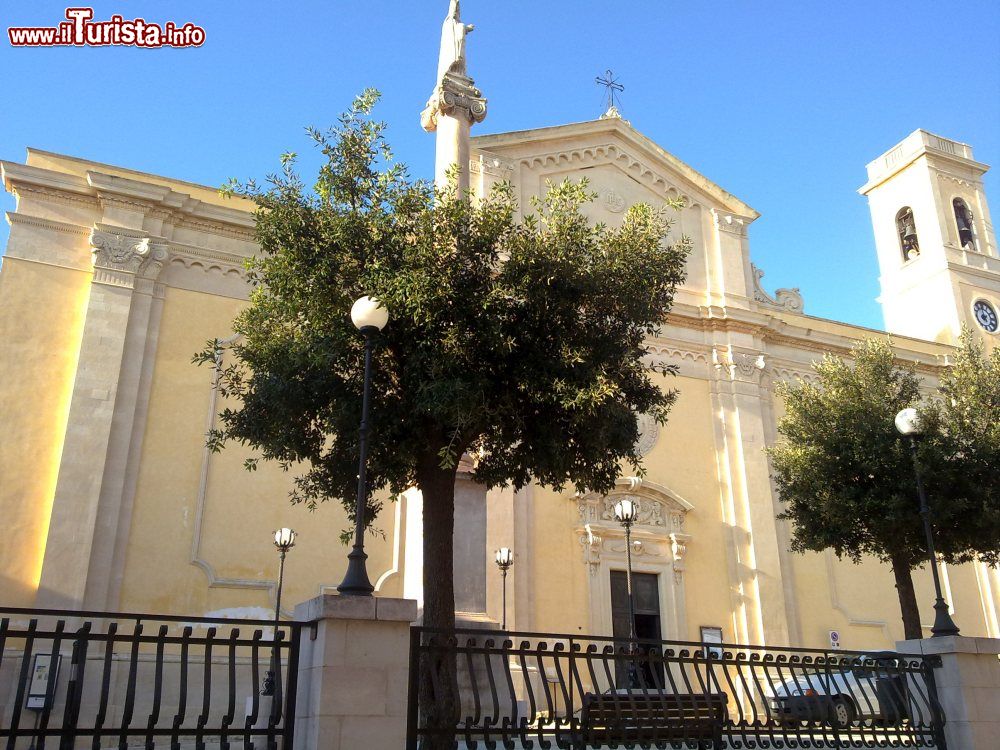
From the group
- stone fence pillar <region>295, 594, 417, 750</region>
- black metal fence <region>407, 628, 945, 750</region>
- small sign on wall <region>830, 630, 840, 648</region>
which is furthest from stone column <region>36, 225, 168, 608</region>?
small sign on wall <region>830, 630, 840, 648</region>

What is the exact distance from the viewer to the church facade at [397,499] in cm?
1839

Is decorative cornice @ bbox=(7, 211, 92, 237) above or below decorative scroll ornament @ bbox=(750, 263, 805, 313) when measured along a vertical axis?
below

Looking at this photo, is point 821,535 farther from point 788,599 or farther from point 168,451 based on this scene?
point 168,451

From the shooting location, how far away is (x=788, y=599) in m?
24.9

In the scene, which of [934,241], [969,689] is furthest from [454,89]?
[934,241]

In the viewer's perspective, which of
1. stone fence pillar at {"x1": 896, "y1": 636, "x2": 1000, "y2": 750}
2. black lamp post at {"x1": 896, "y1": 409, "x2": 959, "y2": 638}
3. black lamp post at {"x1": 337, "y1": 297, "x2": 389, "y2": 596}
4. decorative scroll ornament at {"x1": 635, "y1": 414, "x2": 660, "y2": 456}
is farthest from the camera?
decorative scroll ornament at {"x1": 635, "y1": 414, "x2": 660, "y2": 456}

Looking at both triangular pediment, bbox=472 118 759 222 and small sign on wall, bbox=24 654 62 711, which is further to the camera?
triangular pediment, bbox=472 118 759 222

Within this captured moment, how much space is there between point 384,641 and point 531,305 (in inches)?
175

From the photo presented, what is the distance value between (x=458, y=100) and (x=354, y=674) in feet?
36.4

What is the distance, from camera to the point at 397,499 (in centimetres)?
1692

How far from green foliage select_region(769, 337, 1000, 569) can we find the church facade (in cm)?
612

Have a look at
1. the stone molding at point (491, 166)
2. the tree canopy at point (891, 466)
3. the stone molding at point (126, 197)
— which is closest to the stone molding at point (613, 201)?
the stone molding at point (491, 166)

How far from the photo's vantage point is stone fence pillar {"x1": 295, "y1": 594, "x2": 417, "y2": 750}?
7.16 m

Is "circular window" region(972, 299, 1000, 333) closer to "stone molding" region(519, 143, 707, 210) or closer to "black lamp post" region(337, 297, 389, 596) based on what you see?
"stone molding" region(519, 143, 707, 210)
